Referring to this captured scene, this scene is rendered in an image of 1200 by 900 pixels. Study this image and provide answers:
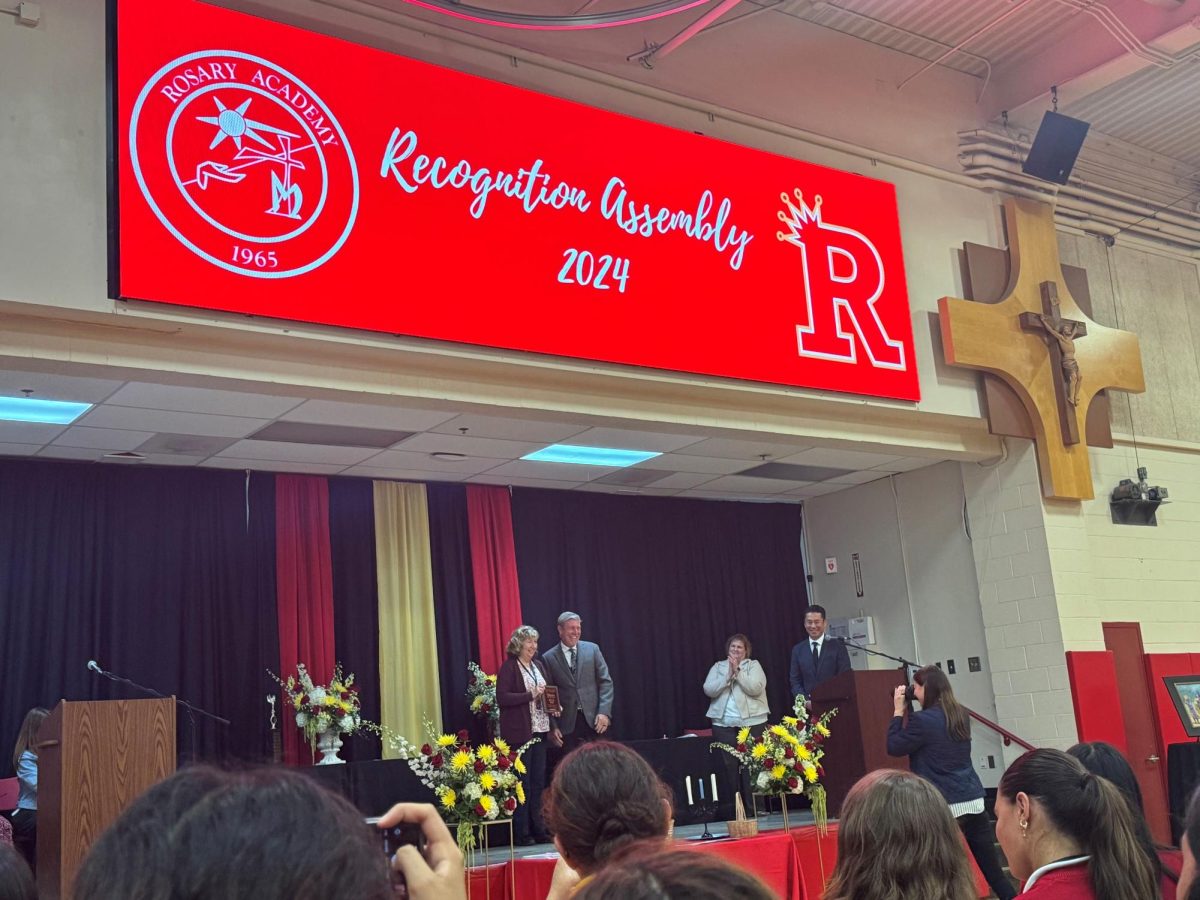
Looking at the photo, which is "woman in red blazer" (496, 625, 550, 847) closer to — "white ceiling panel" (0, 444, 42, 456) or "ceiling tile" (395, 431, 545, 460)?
"ceiling tile" (395, 431, 545, 460)

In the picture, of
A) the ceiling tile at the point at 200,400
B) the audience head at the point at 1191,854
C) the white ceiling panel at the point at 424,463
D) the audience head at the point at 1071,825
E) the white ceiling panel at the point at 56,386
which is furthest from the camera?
the white ceiling panel at the point at 424,463

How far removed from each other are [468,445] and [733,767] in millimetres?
2784


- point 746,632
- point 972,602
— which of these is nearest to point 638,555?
point 746,632

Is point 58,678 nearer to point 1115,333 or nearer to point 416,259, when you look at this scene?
point 416,259

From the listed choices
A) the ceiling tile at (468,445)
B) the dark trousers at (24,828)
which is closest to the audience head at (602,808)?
the dark trousers at (24,828)

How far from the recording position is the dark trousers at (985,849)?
6.00m

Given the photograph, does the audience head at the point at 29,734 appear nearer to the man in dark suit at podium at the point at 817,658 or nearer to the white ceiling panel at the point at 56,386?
the white ceiling panel at the point at 56,386

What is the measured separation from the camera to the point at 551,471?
905 cm

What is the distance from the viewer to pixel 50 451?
744 centimetres

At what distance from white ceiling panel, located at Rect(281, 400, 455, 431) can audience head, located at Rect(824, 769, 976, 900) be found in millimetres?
4810

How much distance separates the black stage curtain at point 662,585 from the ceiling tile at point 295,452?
1.88 m

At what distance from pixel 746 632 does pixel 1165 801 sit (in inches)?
139

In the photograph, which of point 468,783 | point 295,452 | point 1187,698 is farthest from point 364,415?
point 1187,698

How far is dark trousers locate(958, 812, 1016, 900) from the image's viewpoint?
5996 mm
